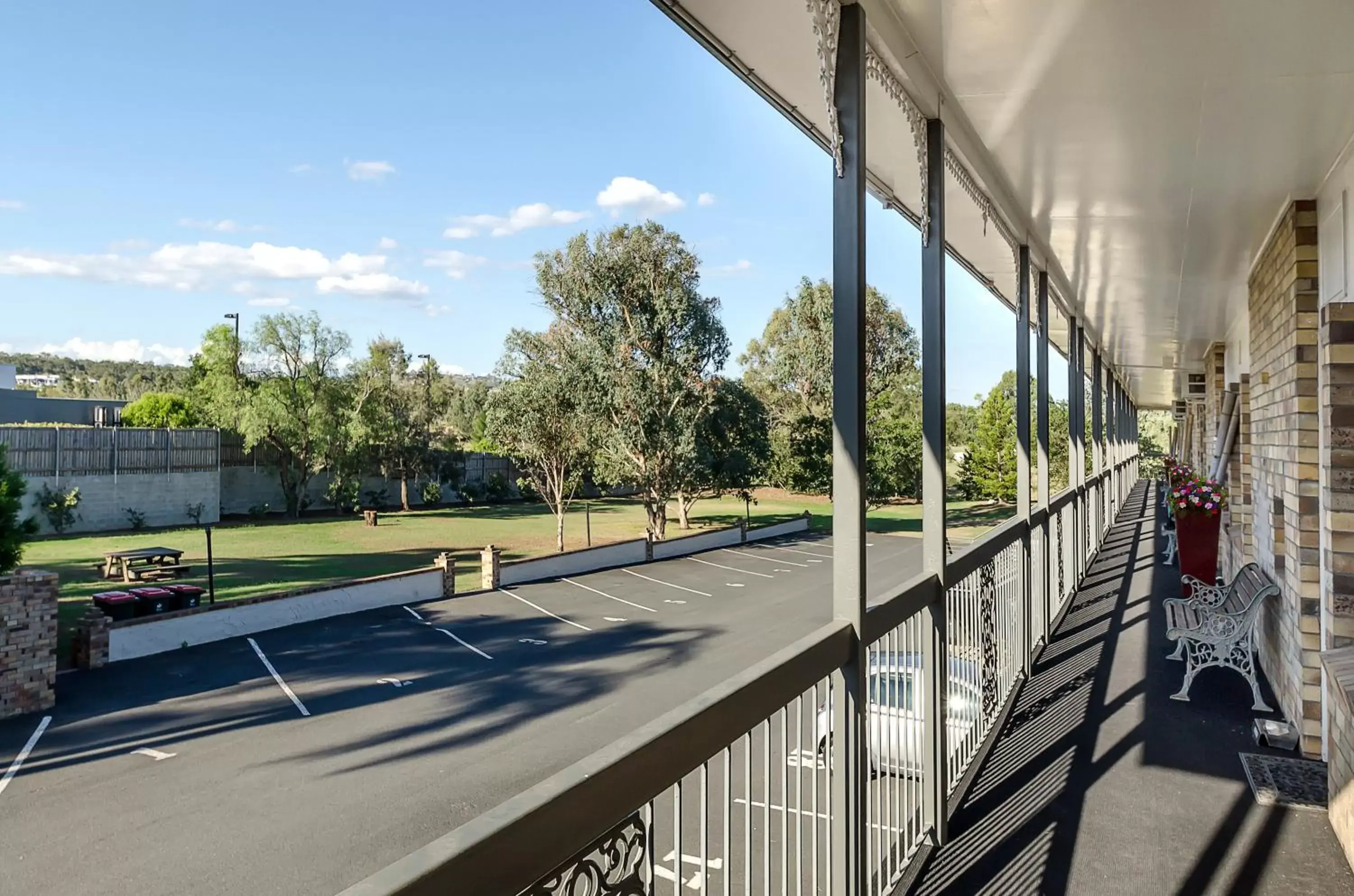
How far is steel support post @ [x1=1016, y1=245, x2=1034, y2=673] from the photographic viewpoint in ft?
14.2

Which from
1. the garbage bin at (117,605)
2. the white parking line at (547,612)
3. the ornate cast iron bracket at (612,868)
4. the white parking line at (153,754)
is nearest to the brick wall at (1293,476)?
the ornate cast iron bracket at (612,868)

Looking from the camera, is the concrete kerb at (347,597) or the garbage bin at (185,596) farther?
the garbage bin at (185,596)

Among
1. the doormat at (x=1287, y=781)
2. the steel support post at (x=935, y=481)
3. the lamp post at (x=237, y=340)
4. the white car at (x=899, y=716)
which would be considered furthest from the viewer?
the lamp post at (x=237, y=340)

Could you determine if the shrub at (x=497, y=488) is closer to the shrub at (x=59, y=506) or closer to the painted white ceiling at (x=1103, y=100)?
the shrub at (x=59, y=506)

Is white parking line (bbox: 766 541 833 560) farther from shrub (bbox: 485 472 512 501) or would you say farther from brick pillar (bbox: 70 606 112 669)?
shrub (bbox: 485 472 512 501)

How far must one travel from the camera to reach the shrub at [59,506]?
20531 millimetres

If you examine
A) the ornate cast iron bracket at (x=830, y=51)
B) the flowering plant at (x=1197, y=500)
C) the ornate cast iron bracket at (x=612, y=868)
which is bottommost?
the ornate cast iron bracket at (x=612, y=868)

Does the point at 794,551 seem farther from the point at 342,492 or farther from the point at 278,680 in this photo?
the point at 342,492

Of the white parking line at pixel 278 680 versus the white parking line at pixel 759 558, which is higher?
the white parking line at pixel 759 558

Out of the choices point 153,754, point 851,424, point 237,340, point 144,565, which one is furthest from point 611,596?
point 237,340

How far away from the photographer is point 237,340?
2597cm

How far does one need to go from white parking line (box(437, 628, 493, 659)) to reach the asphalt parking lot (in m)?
0.05

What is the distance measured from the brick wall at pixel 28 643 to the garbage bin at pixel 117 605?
7.62 feet

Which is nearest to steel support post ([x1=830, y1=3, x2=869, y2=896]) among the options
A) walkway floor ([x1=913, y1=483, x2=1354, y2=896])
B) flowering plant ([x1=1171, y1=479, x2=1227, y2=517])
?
walkway floor ([x1=913, y1=483, x2=1354, y2=896])
